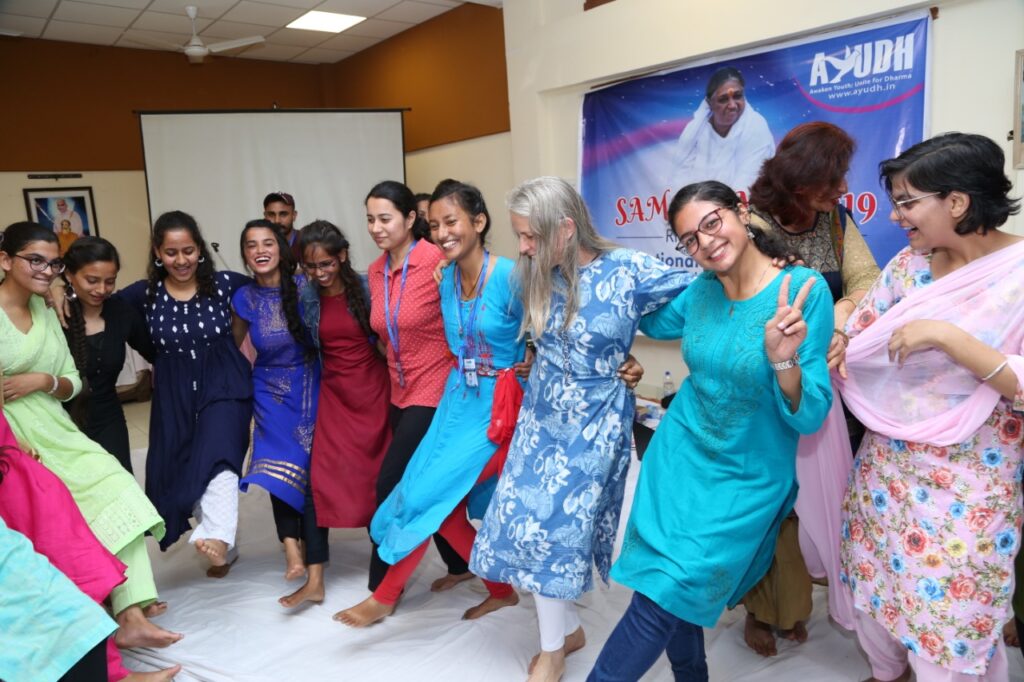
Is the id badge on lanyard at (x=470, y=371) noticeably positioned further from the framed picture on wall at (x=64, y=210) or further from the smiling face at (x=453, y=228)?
the framed picture on wall at (x=64, y=210)

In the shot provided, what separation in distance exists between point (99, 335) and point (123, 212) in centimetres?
566

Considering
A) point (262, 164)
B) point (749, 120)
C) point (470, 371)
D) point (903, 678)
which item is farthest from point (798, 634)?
point (262, 164)

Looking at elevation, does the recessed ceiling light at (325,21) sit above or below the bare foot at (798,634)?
above

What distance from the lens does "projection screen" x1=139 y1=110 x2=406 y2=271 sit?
22.4 feet

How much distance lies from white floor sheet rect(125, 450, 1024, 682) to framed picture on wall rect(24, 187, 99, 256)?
554cm

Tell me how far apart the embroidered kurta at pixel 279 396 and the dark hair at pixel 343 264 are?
206 millimetres

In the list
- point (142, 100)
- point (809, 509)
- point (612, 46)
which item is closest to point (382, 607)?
point (809, 509)

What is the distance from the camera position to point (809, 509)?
221 cm

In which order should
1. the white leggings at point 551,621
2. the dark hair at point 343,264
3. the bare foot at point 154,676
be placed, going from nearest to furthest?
the white leggings at point 551,621
the bare foot at point 154,676
the dark hair at point 343,264

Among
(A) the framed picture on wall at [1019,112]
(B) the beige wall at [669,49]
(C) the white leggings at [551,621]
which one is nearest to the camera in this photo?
(C) the white leggings at [551,621]

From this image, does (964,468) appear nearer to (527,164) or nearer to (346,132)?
(527,164)

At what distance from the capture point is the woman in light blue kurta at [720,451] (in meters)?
1.74

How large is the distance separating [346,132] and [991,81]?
18.1 ft

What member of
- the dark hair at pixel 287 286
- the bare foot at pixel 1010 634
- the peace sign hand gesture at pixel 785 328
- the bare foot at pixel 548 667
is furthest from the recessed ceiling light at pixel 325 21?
the bare foot at pixel 1010 634
